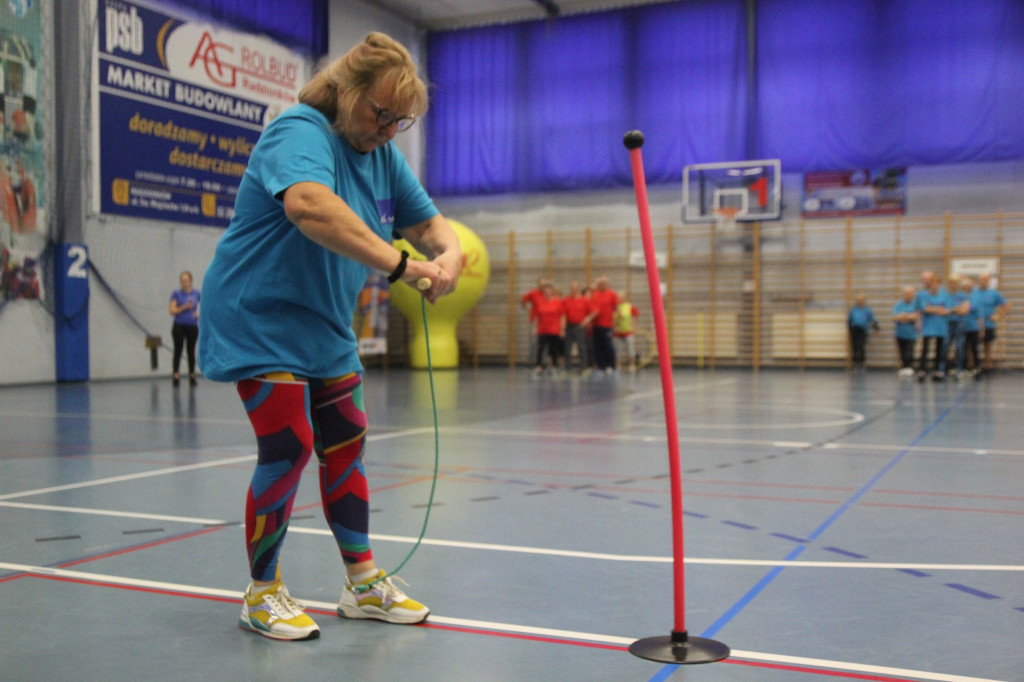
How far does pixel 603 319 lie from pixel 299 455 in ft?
45.7

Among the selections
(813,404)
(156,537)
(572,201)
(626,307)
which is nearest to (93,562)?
(156,537)

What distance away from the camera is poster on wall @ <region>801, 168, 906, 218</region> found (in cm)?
1897

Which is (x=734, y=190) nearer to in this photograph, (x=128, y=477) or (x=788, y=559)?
(x=128, y=477)

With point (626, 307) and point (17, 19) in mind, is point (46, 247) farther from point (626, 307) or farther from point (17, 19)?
point (626, 307)

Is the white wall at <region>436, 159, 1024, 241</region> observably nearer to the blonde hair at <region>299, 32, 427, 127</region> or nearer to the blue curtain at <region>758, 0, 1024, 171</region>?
the blue curtain at <region>758, 0, 1024, 171</region>

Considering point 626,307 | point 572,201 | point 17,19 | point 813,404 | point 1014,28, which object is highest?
point 1014,28

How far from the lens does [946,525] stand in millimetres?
4242

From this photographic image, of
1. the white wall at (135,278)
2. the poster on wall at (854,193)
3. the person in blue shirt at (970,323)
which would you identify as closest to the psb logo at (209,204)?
the white wall at (135,278)

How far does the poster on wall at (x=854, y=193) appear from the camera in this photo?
18969 millimetres

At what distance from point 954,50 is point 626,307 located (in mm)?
7957

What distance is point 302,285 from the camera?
2.69 metres

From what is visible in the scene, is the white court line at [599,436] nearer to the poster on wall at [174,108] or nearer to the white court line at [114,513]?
the white court line at [114,513]

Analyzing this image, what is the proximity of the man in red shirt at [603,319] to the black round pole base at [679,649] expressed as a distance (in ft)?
44.4

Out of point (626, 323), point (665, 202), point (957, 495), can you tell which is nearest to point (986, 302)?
point (626, 323)
